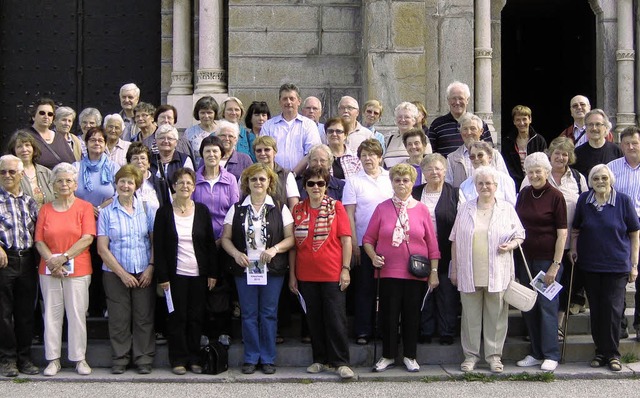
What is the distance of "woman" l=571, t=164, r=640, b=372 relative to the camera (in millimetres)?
7395

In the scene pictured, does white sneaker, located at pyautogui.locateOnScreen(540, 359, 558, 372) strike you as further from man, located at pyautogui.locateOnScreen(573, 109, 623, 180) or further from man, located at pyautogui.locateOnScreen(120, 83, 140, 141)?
man, located at pyautogui.locateOnScreen(120, 83, 140, 141)

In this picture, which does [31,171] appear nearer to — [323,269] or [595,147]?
[323,269]

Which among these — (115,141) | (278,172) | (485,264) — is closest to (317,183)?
(278,172)

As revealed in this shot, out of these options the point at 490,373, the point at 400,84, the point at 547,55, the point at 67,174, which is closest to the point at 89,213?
the point at 67,174

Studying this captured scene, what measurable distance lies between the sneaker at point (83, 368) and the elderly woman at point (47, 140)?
1.80 metres

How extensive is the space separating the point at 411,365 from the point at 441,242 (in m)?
1.04

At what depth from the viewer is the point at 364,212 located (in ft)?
25.5

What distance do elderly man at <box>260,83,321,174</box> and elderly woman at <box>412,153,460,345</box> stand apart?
1210 mm

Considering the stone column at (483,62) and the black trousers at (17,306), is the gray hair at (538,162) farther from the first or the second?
the black trousers at (17,306)

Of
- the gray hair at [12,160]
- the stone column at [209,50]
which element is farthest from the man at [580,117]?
the gray hair at [12,160]

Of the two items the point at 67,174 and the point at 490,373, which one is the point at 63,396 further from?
the point at 490,373

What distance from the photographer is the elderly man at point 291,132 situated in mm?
8469

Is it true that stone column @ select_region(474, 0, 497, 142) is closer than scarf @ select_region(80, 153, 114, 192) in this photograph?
No

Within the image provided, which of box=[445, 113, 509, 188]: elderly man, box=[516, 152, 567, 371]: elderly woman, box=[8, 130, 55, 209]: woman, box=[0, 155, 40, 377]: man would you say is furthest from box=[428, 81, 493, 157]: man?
box=[0, 155, 40, 377]: man
